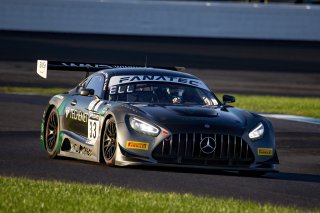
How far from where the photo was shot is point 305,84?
3225 centimetres

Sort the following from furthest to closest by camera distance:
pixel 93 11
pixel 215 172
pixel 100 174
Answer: pixel 93 11
pixel 215 172
pixel 100 174

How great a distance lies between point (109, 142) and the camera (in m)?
12.8

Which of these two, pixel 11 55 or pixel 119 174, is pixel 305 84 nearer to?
pixel 11 55

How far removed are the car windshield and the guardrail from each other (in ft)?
85.5

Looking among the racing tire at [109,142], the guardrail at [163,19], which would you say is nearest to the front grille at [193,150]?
the racing tire at [109,142]

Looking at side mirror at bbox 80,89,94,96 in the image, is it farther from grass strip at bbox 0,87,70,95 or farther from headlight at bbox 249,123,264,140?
grass strip at bbox 0,87,70,95

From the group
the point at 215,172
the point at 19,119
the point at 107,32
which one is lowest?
the point at 107,32

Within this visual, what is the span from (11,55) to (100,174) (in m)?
24.5

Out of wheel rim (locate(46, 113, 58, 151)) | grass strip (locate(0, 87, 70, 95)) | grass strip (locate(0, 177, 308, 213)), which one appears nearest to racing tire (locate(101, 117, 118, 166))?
wheel rim (locate(46, 113, 58, 151))

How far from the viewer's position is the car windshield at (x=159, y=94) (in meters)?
13.5

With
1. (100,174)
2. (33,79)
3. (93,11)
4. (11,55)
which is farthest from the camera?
(93,11)

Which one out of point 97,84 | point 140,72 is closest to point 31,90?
point 97,84

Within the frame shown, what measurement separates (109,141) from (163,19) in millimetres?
28647

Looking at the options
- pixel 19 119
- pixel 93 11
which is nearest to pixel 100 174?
pixel 19 119
